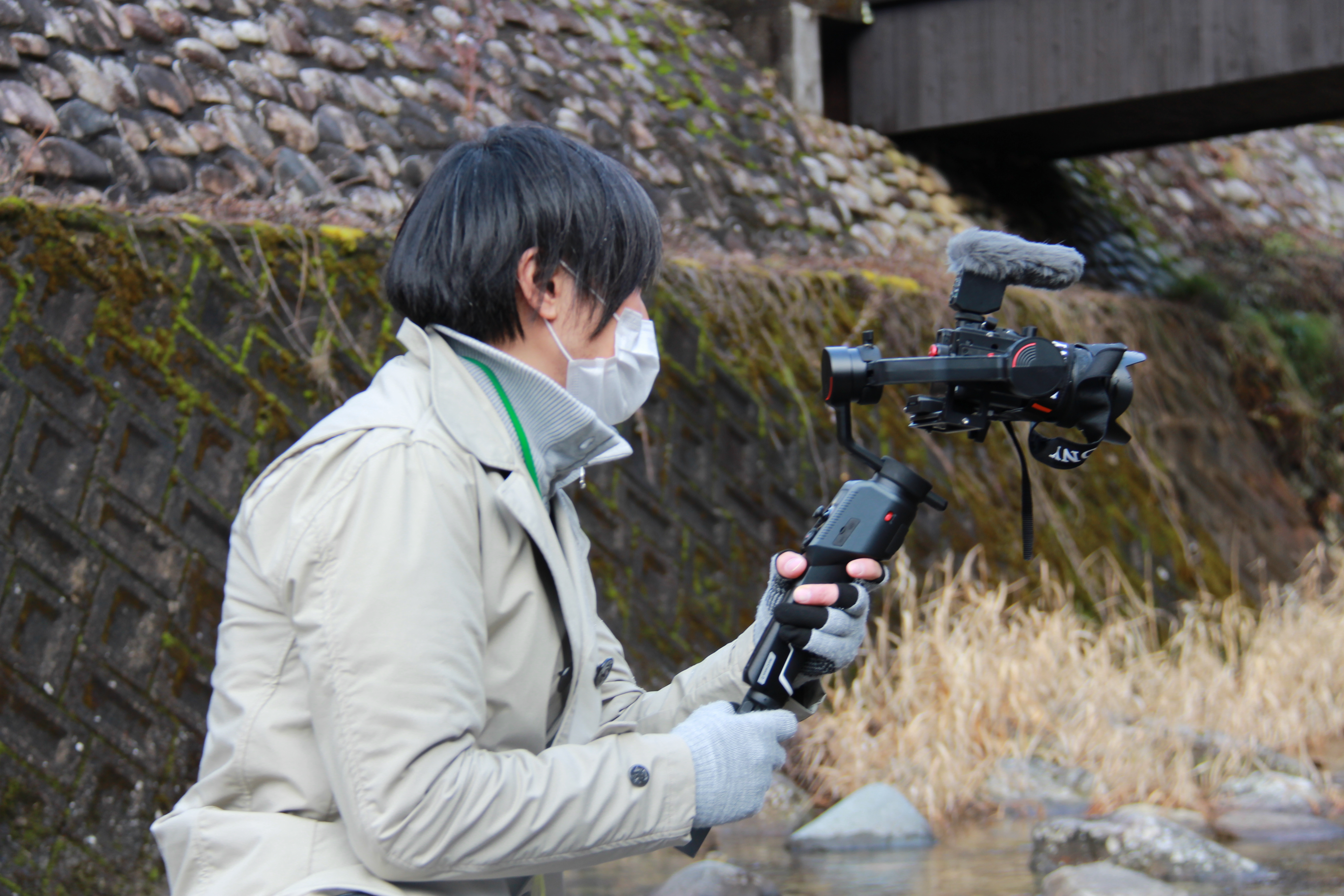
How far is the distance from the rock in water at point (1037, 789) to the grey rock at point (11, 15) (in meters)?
4.34

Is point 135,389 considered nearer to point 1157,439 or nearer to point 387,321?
point 387,321

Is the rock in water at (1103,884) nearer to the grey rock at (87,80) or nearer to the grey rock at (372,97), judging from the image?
the grey rock at (87,80)

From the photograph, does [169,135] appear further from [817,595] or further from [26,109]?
[817,595]

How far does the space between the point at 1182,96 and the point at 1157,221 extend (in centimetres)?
228

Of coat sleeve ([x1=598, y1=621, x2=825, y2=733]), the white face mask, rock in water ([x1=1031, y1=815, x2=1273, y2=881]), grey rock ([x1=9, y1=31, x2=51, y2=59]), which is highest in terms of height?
grey rock ([x1=9, y1=31, x2=51, y2=59])

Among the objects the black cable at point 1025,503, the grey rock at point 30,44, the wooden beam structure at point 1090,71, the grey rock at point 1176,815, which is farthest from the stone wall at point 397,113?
the grey rock at point 1176,815

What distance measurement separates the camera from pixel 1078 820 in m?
4.08

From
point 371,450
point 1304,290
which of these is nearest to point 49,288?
point 371,450

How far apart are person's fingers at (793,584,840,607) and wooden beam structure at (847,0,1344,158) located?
7051 mm

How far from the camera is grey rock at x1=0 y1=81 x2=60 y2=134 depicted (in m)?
4.20

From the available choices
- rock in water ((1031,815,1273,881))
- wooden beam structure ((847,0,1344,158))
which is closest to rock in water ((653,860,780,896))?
rock in water ((1031,815,1273,881))

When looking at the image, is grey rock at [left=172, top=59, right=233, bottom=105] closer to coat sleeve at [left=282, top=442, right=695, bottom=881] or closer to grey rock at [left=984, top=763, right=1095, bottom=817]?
grey rock at [left=984, top=763, right=1095, bottom=817]

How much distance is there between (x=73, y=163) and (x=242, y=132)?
0.85 m

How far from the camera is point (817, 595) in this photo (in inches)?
64.4
